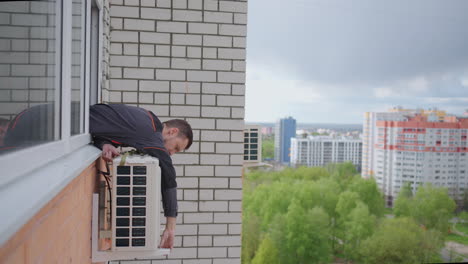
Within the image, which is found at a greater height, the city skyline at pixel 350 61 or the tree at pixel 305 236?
the city skyline at pixel 350 61

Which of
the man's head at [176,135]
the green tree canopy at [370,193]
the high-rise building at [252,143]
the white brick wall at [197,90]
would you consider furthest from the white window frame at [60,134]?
the green tree canopy at [370,193]

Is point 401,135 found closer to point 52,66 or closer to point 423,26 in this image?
point 423,26

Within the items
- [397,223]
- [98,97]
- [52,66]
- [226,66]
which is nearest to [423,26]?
[397,223]

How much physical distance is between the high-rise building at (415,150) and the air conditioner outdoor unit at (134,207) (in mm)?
10320

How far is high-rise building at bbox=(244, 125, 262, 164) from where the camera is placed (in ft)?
11.0

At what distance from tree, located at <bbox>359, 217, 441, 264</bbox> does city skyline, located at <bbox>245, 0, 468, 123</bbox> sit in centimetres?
415

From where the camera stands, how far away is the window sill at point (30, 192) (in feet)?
1.72

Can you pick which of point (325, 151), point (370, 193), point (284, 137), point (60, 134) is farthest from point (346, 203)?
point (60, 134)

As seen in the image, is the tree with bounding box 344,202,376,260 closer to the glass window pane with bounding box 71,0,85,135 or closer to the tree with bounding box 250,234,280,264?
the tree with bounding box 250,234,280,264

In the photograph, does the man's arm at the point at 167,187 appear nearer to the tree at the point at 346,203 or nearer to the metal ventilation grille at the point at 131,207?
the metal ventilation grille at the point at 131,207

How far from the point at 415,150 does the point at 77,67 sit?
414 inches

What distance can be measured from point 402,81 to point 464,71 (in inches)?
59.8

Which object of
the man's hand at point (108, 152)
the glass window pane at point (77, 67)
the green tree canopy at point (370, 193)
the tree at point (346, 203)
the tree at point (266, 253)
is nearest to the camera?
the glass window pane at point (77, 67)

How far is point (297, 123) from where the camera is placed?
10.1 metres
